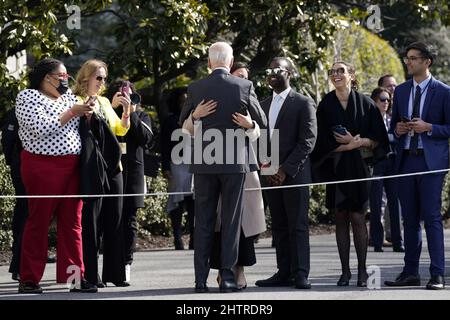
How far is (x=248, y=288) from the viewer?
35.9ft

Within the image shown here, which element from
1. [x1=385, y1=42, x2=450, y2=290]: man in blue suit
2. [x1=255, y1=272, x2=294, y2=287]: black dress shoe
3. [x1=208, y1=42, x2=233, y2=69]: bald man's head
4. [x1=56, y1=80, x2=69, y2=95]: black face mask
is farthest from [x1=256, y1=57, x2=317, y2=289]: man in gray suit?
[x1=56, y1=80, x2=69, y2=95]: black face mask

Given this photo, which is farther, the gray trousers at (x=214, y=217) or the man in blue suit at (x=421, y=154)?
the man in blue suit at (x=421, y=154)

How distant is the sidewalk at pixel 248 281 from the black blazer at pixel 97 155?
918 mm

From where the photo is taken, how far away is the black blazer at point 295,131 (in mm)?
10828

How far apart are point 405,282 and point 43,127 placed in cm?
337

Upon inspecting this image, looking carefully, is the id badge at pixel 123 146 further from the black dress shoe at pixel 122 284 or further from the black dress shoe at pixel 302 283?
the black dress shoe at pixel 302 283

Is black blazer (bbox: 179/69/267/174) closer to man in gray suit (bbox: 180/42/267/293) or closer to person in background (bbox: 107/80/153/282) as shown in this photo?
man in gray suit (bbox: 180/42/267/293)

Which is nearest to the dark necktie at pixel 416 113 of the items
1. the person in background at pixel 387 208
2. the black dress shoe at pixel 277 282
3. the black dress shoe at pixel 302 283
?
the black dress shoe at pixel 302 283

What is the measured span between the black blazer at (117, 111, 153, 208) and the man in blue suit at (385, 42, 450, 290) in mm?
2345

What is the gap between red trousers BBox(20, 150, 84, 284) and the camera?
10.6 metres

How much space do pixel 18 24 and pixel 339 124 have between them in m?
4.89

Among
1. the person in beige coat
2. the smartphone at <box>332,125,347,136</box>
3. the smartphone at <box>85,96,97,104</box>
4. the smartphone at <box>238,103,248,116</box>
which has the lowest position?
the person in beige coat

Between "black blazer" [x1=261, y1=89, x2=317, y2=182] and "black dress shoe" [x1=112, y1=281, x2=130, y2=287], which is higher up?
"black blazer" [x1=261, y1=89, x2=317, y2=182]
